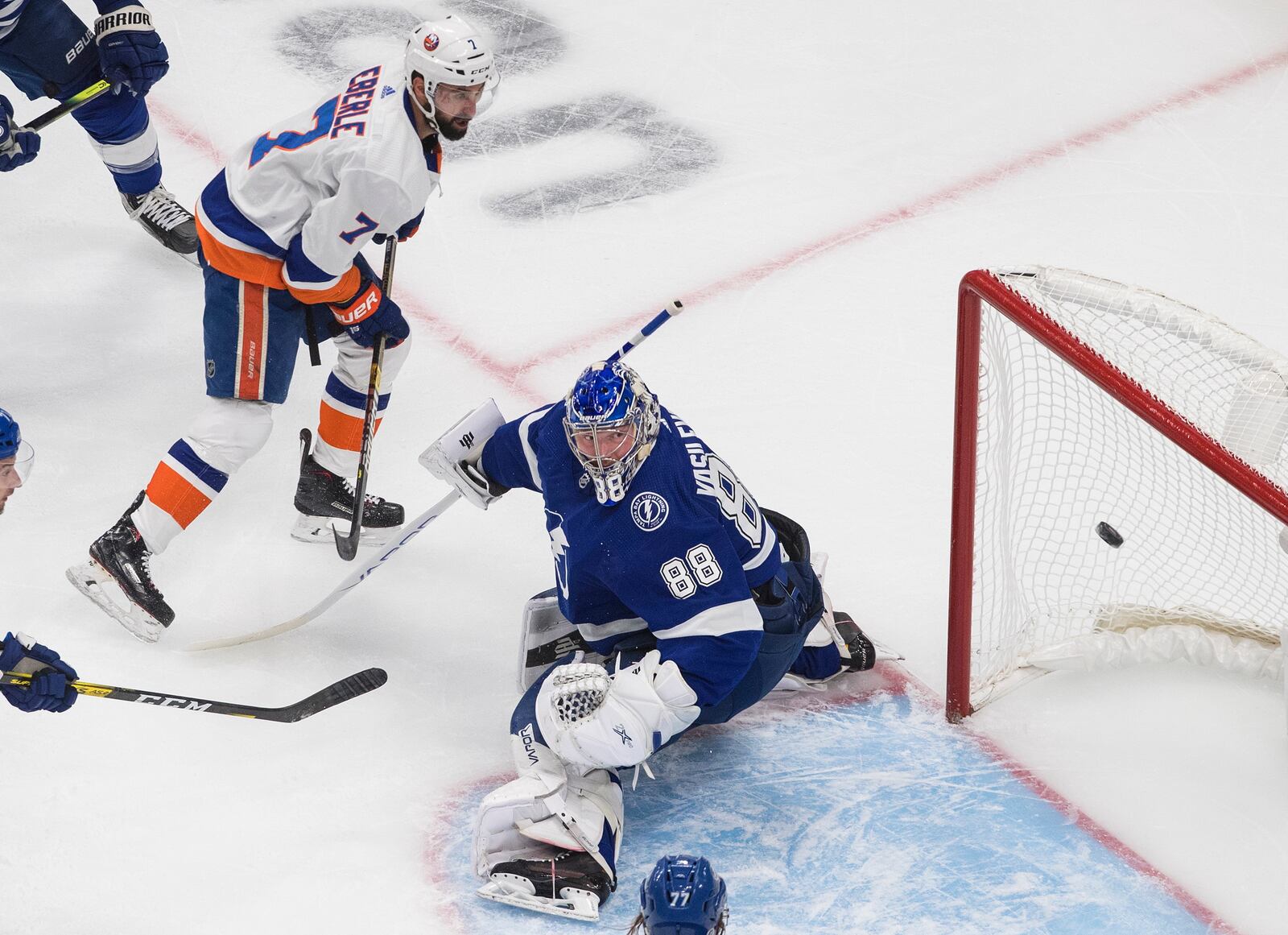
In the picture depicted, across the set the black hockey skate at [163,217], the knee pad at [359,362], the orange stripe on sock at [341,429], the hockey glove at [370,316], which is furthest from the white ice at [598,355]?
the hockey glove at [370,316]

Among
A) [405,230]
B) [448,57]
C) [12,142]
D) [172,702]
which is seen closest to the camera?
[172,702]

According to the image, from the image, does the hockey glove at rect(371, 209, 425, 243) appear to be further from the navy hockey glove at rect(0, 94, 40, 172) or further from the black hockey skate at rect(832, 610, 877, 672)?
the black hockey skate at rect(832, 610, 877, 672)

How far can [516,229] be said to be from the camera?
181 inches

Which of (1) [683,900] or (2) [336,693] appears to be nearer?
(1) [683,900]

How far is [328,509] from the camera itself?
3.59 metres

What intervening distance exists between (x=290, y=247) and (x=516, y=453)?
24.1 inches

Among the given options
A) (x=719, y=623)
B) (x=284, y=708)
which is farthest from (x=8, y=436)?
(x=719, y=623)

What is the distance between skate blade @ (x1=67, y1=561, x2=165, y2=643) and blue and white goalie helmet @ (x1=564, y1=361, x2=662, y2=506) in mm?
1091

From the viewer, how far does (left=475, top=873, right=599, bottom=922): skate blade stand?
272 cm

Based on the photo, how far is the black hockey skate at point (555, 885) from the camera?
2.72 meters

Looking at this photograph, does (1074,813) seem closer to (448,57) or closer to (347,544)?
(347,544)

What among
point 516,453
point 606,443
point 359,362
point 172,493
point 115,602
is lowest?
→ point 115,602

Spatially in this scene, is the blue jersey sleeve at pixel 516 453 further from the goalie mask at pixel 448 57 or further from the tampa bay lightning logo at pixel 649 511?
the goalie mask at pixel 448 57

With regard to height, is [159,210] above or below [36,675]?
below
